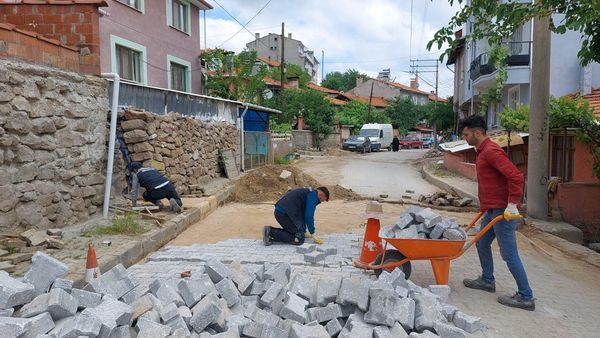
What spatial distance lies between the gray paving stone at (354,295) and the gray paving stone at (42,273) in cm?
245

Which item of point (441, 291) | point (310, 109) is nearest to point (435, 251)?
point (441, 291)

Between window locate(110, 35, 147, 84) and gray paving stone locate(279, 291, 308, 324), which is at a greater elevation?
window locate(110, 35, 147, 84)

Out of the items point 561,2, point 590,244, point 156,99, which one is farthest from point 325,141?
point 561,2

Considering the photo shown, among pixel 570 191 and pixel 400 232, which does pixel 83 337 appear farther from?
pixel 570 191

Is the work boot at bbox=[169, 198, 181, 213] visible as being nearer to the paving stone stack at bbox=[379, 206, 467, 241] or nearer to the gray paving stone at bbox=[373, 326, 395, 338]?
the paving stone stack at bbox=[379, 206, 467, 241]

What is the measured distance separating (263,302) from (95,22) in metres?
6.39

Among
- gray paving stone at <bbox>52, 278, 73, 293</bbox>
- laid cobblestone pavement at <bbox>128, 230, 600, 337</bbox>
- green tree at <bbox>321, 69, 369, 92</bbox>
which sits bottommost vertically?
laid cobblestone pavement at <bbox>128, 230, 600, 337</bbox>

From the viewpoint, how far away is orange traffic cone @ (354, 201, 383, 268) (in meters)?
5.46

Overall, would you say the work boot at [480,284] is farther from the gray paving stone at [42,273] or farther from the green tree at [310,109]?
the green tree at [310,109]

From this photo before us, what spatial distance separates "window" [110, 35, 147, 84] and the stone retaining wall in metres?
7.35

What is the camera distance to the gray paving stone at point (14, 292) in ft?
11.3

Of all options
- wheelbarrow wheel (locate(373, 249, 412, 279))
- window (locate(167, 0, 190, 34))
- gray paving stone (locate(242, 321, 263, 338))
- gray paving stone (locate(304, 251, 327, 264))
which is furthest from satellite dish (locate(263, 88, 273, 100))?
gray paving stone (locate(242, 321, 263, 338))

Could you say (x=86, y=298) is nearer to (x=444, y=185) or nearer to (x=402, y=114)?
(x=444, y=185)

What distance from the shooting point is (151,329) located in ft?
11.2
